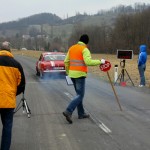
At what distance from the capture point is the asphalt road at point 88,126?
7.39 metres

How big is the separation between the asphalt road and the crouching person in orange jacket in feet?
2.65

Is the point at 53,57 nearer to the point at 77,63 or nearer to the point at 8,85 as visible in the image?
the point at 77,63

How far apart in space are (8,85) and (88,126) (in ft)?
10.1

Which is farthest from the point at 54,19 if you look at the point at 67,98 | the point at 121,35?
the point at 67,98

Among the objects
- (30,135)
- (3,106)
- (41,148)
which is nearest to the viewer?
(3,106)

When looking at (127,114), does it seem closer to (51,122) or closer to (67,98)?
(51,122)

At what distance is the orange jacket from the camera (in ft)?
20.9

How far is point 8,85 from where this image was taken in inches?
254

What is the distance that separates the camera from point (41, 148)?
7.15 m

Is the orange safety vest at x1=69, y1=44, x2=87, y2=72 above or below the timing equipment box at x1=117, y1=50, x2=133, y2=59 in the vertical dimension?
above

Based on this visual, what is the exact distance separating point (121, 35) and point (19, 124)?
7953cm

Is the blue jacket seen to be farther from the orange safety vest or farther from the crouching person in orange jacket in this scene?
the crouching person in orange jacket

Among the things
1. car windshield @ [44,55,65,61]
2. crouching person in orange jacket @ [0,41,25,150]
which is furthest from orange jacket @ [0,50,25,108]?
car windshield @ [44,55,65,61]

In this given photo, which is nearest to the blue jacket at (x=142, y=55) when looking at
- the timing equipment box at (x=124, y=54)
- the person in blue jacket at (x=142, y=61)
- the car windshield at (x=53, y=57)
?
the person in blue jacket at (x=142, y=61)
